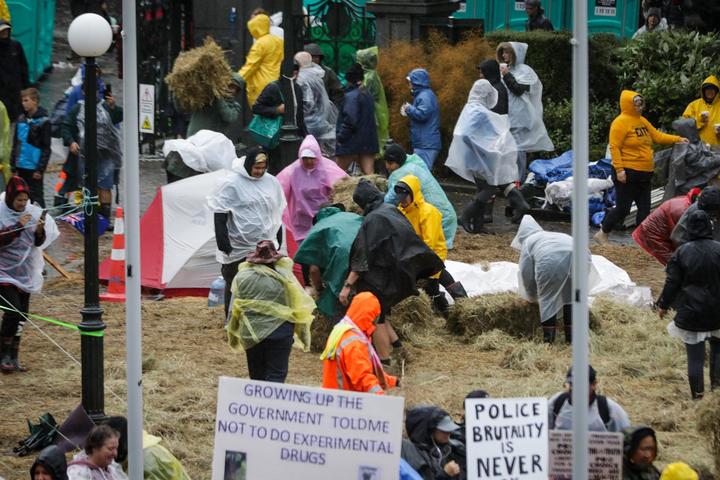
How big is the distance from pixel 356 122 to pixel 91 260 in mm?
7497

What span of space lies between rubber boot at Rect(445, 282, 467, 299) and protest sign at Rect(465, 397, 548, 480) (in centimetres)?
515

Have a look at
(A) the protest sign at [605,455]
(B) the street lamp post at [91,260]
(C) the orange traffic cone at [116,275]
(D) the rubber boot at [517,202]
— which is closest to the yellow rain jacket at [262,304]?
(B) the street lamp post at [91,260]

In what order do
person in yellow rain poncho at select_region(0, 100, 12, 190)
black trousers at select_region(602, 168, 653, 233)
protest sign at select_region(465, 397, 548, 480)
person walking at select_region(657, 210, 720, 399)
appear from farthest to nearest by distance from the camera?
1. black trousers at select_region(602, 168, 653, 233)
2. person in yellow rain poncho at select_region(0, 100, 12, 190)
3. person walking at select_region(657, 210, 720, 399)
4. protest sign at select_region(465, 397, 548, 480)

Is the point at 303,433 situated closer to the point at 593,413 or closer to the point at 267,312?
the point at 593,413

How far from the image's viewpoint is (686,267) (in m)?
11.1

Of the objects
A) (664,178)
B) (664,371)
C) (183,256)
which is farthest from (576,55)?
(664,178)

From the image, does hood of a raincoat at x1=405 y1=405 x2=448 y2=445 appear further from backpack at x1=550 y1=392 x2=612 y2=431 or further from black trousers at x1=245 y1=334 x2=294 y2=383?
black trousers at x1=245 y1=334 x2=294 y2=383

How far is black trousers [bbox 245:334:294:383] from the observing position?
1061 centimetres

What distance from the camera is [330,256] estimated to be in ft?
40.1

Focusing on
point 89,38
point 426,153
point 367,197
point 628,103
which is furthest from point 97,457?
point 426,153

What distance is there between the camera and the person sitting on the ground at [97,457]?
8070 millimetres

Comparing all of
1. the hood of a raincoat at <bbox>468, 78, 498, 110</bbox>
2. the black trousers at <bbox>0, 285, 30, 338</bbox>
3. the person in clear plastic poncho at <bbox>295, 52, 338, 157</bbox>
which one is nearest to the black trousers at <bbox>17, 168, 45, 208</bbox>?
the black trousers at <bbox>0, 285, 30, 338</bbox>

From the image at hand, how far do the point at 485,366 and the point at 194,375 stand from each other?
2319 millimetres

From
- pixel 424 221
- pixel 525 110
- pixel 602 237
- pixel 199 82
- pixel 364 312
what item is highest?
pixel 199 82
